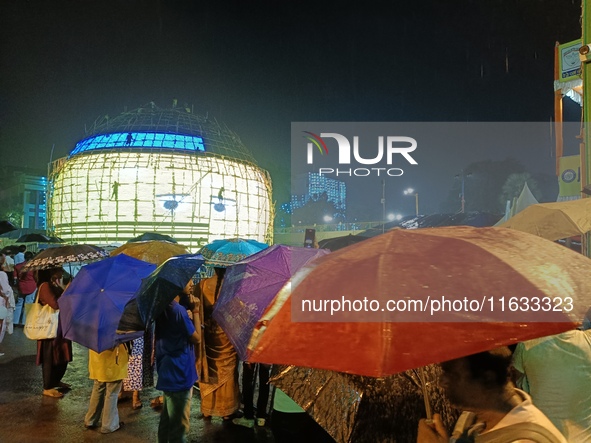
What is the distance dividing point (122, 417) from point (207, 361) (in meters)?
1.47

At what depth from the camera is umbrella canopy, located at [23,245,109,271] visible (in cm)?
683

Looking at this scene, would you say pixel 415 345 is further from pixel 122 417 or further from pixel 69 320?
pixel 122 417

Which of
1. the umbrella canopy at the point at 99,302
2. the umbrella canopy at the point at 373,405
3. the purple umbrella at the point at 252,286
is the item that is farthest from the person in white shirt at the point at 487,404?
the umbrella canopy at the point at 99,302

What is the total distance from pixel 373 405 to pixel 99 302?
11.6 ft

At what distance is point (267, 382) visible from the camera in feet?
9.70

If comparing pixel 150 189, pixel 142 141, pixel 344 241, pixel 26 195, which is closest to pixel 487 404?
pixel 344 241

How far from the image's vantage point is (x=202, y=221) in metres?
24.8

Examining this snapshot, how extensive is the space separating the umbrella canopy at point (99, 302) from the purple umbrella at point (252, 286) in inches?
45.1

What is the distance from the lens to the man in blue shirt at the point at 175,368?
166 inches

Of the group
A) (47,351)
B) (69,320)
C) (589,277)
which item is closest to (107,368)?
(69,320)

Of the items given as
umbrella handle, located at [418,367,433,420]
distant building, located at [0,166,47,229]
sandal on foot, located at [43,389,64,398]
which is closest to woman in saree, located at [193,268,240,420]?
sandal on foot, located at [43,389,64,398]

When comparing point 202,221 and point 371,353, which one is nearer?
point 371,353

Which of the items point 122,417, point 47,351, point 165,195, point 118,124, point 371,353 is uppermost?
point 118,124

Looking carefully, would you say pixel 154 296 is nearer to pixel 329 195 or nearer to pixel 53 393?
pixel 53 393
